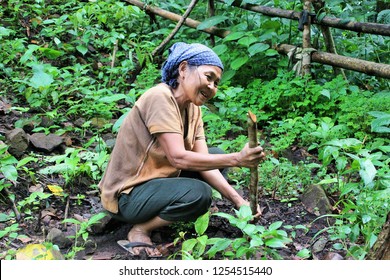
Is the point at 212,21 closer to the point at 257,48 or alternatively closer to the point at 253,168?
the point at 257,48

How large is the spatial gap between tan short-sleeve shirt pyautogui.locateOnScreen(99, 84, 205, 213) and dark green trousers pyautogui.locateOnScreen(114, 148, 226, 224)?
0.19 ft

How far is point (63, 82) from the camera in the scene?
5.36 metres

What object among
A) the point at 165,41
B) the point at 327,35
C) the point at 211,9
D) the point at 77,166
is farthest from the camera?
the point at 211,9

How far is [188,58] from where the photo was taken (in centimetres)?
304

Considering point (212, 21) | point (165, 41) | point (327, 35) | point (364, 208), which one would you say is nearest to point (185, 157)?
point (364, 208)

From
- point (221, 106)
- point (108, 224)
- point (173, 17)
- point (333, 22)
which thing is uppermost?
point (333, 22)

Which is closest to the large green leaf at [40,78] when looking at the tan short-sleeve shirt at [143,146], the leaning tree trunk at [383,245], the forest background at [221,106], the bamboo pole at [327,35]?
the forest background at [221,106]

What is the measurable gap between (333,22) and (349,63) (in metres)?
0.44

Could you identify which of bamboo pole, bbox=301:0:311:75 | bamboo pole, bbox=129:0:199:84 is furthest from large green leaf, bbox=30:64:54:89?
bamboo pole, bbox=301:0:311:75

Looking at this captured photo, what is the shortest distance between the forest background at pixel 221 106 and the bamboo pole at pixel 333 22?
2.9 inches

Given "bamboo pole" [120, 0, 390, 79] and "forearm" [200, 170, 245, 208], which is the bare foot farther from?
"bamboo pole" [120, 0, 390, 79]

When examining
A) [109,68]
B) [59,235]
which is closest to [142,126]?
[59,235]
